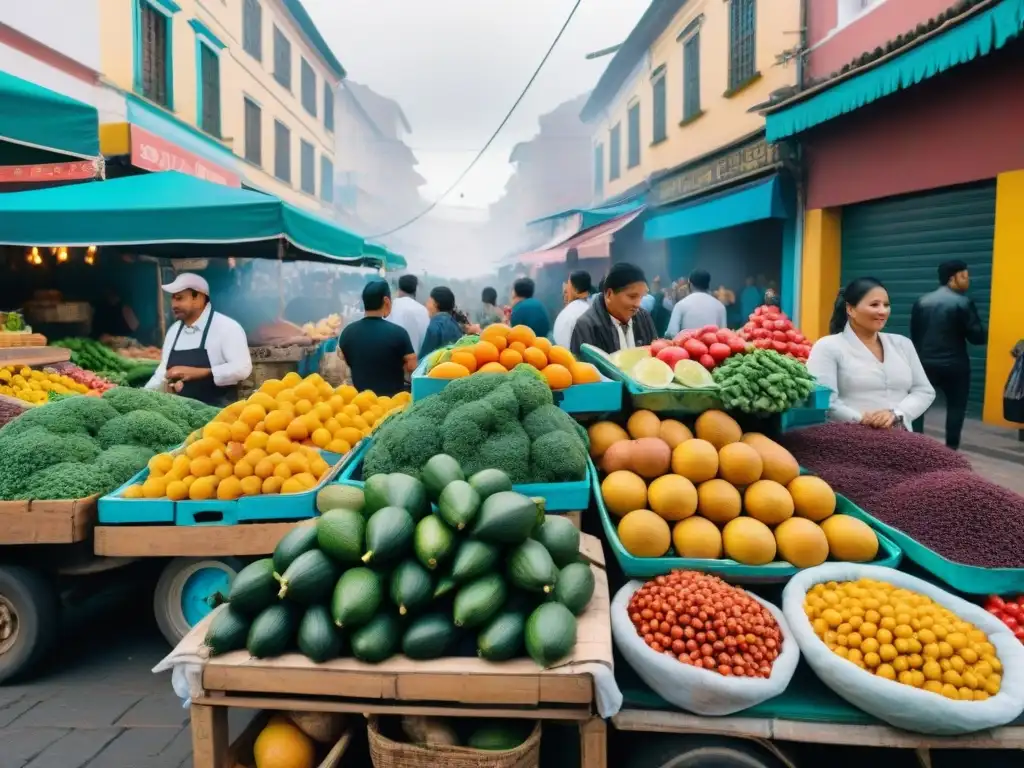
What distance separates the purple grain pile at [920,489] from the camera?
2627 mm

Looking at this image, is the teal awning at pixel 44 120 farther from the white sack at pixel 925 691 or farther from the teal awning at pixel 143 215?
the white sack at pixel 925 691

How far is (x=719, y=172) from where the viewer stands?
14.6 metres

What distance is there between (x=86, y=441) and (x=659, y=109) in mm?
18757

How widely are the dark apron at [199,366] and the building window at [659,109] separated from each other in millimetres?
16368

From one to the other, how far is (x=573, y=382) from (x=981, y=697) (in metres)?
1.93

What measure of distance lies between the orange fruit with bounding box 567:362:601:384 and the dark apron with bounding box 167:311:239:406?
3.01 metres

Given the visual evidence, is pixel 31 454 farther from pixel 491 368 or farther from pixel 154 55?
pixel 154 55

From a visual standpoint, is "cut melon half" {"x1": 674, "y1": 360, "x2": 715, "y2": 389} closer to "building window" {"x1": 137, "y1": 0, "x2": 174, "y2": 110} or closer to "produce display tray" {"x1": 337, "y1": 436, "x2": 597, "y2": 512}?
"produce display tray" {"x1": 337, "y1": 436, "x2": 597, "y2": 512}

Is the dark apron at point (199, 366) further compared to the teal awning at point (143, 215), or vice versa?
the teal awning at point (143, 215)

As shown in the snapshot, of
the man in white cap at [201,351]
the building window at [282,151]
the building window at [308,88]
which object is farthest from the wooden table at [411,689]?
the building window at [308,88]

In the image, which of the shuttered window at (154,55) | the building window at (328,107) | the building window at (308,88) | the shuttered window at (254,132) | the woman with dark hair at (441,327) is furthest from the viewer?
the building window at (328,107)

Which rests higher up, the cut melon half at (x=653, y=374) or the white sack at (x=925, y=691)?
the cut melon half at (x=653, y=374)

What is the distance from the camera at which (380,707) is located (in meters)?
2.10

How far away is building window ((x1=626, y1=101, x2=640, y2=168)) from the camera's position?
22584 millimetres
